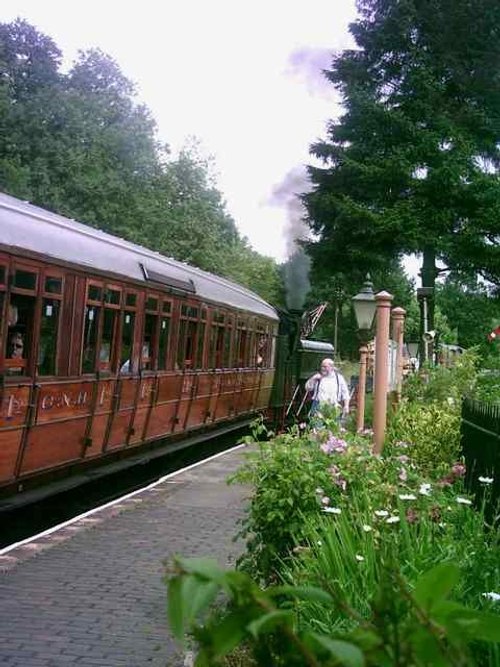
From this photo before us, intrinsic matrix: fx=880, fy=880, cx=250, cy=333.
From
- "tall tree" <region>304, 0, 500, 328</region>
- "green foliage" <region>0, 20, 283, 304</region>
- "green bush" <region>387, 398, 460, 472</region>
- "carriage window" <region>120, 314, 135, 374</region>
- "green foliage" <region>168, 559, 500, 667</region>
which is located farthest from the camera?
"green foliage" <region>0, 20, 283, 304</region>

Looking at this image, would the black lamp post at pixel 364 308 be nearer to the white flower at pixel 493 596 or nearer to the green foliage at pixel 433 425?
the green foliage at pixel 433 425

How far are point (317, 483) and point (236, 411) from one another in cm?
1191

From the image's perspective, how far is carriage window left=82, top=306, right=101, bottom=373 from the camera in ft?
29.8

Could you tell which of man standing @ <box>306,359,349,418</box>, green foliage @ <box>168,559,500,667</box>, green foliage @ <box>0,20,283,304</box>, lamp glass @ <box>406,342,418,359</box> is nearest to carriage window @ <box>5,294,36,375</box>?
man standing @ <box>306,359,349,418</box>

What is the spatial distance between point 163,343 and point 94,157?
27.9 m

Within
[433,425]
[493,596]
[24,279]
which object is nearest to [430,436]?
[433,425]

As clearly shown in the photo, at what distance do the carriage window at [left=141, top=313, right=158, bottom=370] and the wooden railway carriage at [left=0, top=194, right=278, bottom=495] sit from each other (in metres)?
0.01

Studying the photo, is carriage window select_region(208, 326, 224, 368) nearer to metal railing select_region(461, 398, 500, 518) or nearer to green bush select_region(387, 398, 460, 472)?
green bush select_region(387, 398, 460, 472)

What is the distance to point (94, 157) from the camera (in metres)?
38.2

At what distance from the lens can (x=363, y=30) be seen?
32.9 metres

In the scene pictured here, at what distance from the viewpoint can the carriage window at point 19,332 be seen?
752 cm

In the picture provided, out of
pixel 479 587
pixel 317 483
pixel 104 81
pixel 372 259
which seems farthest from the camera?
pixel 104 81

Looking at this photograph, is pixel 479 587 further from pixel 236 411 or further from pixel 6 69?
pixel 6 69

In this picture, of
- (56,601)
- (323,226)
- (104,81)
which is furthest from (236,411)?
(104,81)
